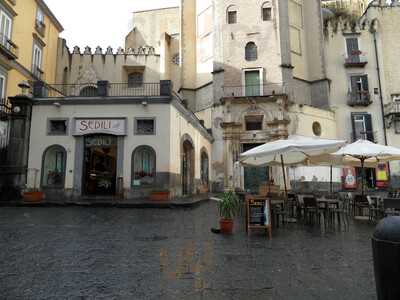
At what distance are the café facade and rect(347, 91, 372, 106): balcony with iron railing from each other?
19.7 m

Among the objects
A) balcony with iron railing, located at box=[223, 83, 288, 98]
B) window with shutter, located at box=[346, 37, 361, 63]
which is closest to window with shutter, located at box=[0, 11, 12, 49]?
balcony with iron railing, located at box=[223, 83, 288, 98]

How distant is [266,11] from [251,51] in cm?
377

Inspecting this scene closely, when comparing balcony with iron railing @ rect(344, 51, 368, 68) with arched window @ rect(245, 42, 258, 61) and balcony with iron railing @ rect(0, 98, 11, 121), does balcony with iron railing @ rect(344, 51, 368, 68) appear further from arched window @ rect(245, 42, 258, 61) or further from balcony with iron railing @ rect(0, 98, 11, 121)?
balcony with iron railing @ rect(0, 98, 11, 121)

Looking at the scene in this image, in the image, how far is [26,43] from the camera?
22.7 meters

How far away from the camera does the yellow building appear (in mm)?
20297

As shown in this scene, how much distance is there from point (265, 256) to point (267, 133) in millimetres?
20719

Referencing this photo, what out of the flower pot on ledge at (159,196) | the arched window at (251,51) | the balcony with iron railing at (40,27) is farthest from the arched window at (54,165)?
the arched window at (251,51)

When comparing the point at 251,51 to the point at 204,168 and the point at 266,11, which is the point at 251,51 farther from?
the point at 204,168

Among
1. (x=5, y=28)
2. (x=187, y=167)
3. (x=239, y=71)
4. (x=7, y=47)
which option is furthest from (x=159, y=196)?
(x=239, y=71)

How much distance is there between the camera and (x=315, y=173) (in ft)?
83.1

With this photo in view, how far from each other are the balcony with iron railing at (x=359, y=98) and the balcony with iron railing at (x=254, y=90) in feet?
23.5

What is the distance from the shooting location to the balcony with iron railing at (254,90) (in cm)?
2631

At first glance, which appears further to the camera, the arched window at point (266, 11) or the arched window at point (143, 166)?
the arched window at point (266, 11)

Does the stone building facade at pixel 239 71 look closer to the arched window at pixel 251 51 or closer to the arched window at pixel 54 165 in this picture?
the arched window at pixel 251 51
